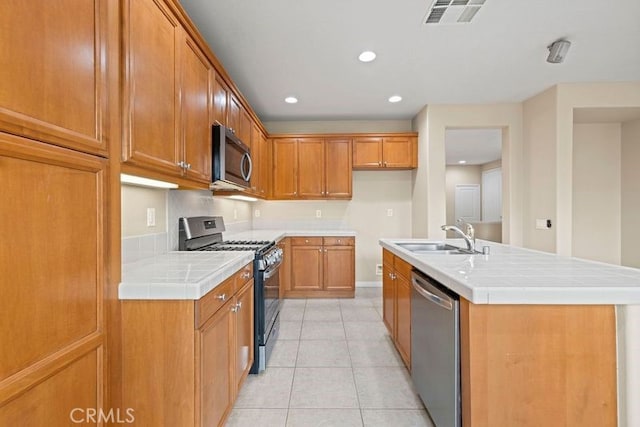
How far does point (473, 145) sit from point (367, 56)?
4.74 meters

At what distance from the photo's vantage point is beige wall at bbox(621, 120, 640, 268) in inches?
151

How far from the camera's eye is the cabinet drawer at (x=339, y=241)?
13.5ft

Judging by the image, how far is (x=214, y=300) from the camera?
1376mm

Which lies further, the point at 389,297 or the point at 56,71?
the point at 389,297

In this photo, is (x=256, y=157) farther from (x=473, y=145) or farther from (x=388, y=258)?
(x=473, y=145)

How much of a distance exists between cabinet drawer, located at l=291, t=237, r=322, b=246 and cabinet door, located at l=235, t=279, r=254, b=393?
204 centimetres

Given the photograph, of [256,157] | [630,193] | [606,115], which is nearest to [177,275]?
[256,157]

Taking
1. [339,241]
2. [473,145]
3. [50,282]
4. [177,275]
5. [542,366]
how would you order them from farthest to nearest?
[473,145] < [339,241] < [177,275] < [542,366] < [50,282]

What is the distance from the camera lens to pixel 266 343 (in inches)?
90.8

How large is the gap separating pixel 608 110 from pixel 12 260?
16.9 ft

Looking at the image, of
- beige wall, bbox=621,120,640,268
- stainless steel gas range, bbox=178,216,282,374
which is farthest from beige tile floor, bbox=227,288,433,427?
beige wall, bbox=621,120,640,268

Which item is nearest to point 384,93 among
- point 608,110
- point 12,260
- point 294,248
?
point 294,248

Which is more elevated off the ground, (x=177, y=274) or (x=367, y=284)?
(x=177, y=274)

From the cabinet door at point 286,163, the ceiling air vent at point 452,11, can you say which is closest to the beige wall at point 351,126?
the cabinet door at point 286,163
